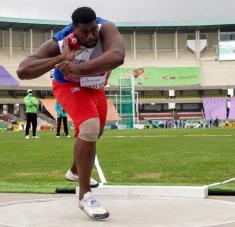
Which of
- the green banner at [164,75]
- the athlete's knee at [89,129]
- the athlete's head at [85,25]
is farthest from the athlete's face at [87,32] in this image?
the green banner at [164,75]

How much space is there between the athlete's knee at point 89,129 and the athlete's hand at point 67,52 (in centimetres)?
62

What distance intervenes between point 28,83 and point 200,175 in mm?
60647

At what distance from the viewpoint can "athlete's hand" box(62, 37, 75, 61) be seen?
11.6 ft

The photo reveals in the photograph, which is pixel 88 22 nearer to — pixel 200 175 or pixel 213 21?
pixel 200 175

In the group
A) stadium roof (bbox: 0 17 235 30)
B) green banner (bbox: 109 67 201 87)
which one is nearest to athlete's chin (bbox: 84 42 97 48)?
green banner (bbox: 109 67 201 87)

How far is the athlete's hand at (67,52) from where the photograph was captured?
11.6 feet

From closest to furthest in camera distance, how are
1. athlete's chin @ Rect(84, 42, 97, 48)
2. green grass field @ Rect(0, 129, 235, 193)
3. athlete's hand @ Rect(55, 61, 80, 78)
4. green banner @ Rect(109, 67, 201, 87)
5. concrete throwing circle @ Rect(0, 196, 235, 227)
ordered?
athlete's hand @ Rect(55, 61, 80, 78)
concrete throwing circle @ Rect(0, 196, 235, 227)
athlete's chin @ Rect(84, 42, 97, 48)
green grass field @ Rect(0, 129, 235, 193)
green banner @ Rect(109, 67, 201, 87)

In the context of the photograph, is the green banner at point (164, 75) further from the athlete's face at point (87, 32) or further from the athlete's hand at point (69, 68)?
→ the athlete's hand at point (69, 68)

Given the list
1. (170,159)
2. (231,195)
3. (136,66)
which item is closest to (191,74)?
(136,66)

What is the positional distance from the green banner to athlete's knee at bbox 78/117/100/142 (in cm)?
6509

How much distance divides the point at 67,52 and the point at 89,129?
70cm

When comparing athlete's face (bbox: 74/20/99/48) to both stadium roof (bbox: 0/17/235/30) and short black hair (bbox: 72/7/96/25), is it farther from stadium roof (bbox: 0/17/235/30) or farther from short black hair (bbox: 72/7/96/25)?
stadium roof (bbox: 0/17/235/30)

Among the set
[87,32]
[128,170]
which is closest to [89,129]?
[87,32]

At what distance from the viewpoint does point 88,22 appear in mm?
3574
